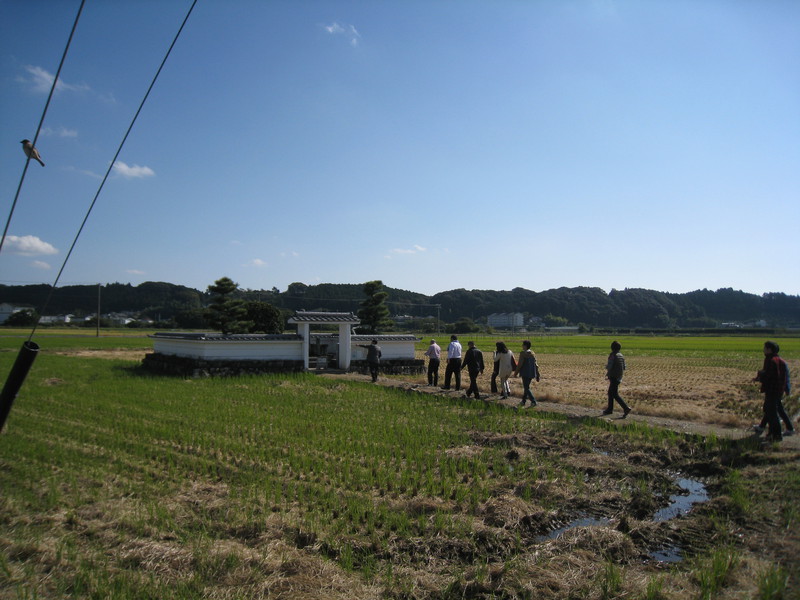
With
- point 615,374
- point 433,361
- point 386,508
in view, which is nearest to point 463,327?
point 433,361

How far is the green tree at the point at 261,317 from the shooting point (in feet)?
113

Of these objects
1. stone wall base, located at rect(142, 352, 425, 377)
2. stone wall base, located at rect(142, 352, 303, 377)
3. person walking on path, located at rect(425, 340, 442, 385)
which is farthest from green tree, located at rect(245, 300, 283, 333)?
person walking on path, located at rect(425, 340, 442, 385)

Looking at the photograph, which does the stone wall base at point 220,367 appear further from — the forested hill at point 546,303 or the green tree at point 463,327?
the forested hill at point 546,303

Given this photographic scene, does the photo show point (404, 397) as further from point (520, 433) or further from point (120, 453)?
point (120, 453)

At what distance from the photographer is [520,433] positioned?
8.80 meters

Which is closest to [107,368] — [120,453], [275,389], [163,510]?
[275,389]

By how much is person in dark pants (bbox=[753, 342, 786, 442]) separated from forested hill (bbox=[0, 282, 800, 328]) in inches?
3104

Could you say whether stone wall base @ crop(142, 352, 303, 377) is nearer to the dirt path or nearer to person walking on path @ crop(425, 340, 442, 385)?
the dirt path

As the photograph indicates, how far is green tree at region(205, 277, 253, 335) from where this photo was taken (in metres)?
33.6

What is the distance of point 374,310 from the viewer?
39000 mm

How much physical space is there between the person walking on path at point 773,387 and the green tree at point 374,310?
31.8m

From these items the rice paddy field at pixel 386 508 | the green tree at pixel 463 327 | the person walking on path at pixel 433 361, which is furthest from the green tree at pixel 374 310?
the green tree at pixel 463 327

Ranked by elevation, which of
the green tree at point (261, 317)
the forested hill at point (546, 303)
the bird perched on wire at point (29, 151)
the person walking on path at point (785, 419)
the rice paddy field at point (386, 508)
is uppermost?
the forested hill at point (546, 303)

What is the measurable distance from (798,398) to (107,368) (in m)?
22.5
